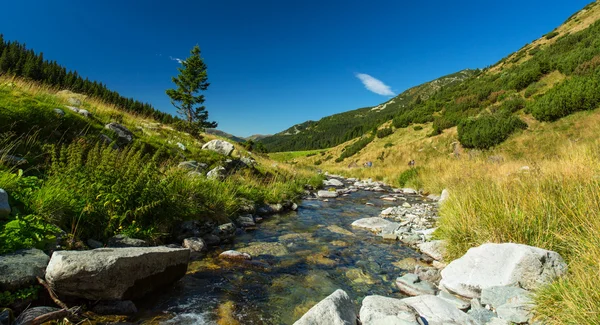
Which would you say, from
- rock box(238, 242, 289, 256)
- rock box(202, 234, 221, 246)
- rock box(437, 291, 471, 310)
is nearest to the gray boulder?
rock box(238, 242, 289, 256)

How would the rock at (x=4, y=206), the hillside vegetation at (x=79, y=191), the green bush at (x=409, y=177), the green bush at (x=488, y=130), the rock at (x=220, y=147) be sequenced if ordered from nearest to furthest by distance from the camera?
the rock at (x=4, y=206)
the hillside vegetation at (x=79, y=191)
the rock at (x=220, y=147)
the green bush at (x=409, y=177)
the green bush at (x=488, y=130)

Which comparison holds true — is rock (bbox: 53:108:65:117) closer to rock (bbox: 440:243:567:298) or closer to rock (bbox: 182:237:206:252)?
rock (bbox: 182:237:206:252)

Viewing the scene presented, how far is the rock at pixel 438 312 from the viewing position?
Answer: 2835 mm

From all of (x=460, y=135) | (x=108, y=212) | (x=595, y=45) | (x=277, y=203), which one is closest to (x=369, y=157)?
(x=460, y=135)

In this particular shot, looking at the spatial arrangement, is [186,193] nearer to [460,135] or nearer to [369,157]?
[460,135]

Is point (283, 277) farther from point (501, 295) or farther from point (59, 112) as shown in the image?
point (59, 112)

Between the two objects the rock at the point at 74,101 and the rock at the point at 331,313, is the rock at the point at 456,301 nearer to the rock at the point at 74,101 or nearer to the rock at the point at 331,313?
the rock at the point at 331,313

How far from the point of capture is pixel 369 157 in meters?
35.7

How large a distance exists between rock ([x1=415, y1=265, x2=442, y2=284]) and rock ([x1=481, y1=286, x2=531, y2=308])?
106cm

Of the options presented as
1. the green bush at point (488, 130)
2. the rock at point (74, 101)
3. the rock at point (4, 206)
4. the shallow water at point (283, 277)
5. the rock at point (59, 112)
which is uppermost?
the green bush at point (488, 130)

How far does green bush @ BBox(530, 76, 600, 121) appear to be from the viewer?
55.4ft

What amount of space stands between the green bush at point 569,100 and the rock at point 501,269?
21142 mm

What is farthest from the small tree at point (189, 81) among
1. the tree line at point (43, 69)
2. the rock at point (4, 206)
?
the rock at point (4, 206)

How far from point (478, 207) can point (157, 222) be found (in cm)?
A: 625
